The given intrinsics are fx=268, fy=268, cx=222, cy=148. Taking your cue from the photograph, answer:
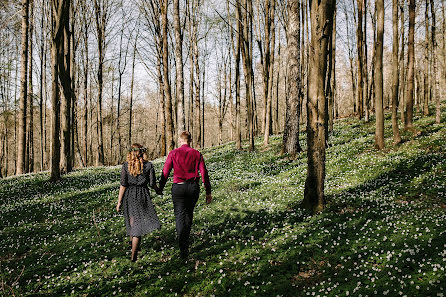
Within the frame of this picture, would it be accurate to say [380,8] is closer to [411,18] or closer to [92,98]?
[411,18]

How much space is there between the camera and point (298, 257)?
20.5 ft

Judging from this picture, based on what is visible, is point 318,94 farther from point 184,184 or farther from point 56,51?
point 56,51

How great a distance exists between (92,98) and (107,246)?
39940 millimetres

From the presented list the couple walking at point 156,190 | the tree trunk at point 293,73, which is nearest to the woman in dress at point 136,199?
the couple walking at point 156,190

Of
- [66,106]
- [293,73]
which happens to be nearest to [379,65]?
[293,73]

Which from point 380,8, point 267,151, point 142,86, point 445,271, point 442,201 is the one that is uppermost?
point 142,86

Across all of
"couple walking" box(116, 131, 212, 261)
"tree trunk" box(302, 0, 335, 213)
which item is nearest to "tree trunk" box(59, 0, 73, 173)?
"couple walking" box(116, 131, 212, 261)

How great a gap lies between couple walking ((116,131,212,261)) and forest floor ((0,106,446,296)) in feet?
3.12

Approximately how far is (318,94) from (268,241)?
15.5 feet

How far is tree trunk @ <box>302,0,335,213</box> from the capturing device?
8.25 m

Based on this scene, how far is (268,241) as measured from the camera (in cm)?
725

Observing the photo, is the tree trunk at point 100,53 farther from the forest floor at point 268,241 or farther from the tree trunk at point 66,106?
the forest floor at point 268,241

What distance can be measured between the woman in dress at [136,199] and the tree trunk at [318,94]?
507 centimetres

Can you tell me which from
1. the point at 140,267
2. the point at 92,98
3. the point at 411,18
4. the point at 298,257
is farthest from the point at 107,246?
the point at 92,98
